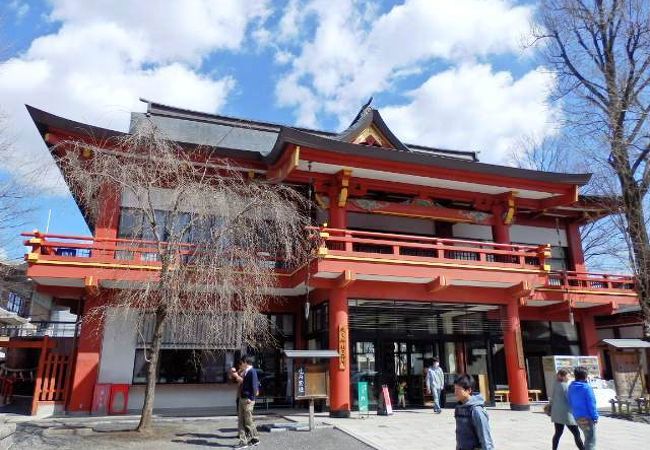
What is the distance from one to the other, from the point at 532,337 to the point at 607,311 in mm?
2851

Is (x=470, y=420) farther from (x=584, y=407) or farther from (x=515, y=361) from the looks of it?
(x=515, y=361)

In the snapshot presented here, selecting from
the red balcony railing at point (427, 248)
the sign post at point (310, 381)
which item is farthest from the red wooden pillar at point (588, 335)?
the sign post at point (310, 381)

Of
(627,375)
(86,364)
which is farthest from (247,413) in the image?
(627,375)

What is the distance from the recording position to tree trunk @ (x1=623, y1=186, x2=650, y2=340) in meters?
16.3

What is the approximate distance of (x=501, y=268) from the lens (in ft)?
50.4

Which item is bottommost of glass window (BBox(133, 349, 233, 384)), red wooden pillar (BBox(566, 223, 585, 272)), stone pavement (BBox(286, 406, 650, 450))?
stone pavement (BBox(286, 406, 650, 450))

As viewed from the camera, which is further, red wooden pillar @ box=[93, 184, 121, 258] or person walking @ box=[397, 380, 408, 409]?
person walking @ box=[397, 380, 408, 409]

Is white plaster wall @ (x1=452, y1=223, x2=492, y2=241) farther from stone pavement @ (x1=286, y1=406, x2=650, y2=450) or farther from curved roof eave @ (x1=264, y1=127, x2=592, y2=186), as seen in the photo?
stone pavement @ (x1=286, y1=406, x2=650, y2=450)

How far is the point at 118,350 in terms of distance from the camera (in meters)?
14.3

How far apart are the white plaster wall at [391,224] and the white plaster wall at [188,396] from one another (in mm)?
6895

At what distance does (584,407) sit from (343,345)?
678 centimetres

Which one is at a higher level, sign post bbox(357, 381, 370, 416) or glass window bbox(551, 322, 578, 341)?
glass window bbox(551, 322, 578, 341)

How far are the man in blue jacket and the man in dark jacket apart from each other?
11.5ft

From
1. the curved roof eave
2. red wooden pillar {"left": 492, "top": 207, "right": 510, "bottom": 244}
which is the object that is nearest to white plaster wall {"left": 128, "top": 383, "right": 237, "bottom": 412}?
the curved roof eave
